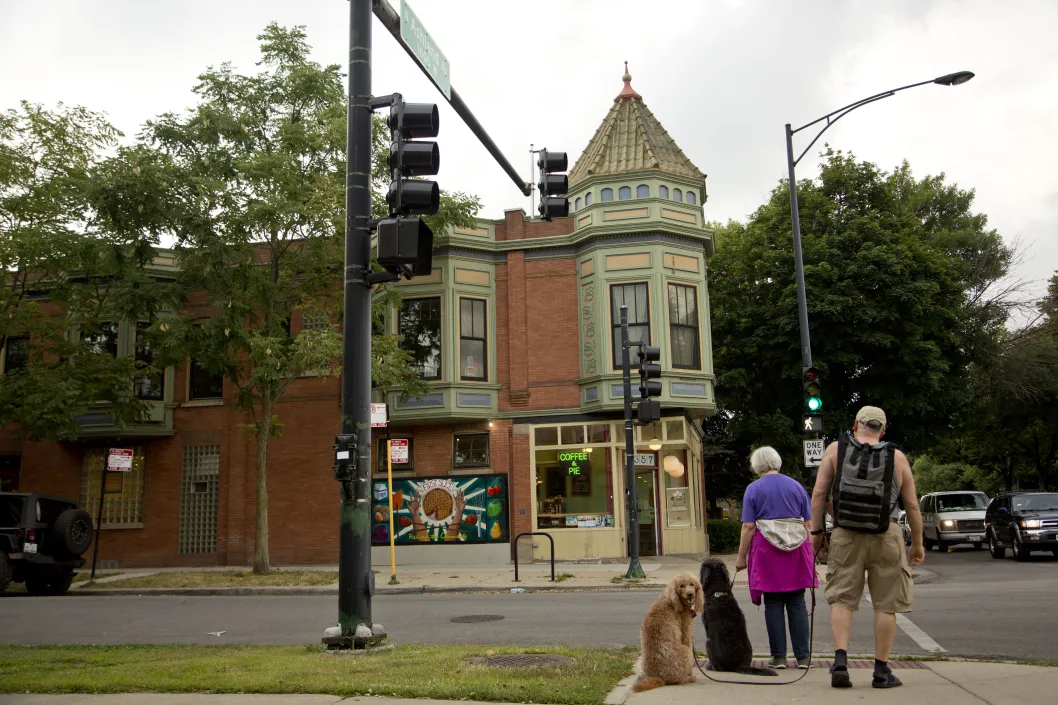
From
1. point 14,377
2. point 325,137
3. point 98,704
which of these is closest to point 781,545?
point 98,704

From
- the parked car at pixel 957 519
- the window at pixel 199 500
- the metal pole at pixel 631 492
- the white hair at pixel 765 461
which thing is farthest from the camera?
the parked car at pixel 957 519

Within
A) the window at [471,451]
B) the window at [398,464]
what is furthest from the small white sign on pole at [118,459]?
the window at [471,451]

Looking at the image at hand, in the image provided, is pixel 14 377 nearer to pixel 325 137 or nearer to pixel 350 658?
pixel 325 137

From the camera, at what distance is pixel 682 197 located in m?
23.8

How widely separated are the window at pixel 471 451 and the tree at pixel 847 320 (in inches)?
339

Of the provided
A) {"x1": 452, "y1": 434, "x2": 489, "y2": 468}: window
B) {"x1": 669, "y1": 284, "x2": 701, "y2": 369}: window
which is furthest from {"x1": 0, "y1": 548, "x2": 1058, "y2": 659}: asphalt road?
{"x1": 669, "y1": 284, "x2": 701, "y2": 369}: window

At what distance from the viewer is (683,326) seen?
75.3ft

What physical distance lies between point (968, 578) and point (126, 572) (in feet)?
62.4

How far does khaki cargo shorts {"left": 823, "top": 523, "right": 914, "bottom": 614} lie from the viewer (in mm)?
6102

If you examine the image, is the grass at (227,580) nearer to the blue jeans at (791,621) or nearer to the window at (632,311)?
the window at (632,311)

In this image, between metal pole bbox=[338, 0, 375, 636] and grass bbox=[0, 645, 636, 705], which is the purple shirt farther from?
metal pole bbox=[338, 0, 375, 636]

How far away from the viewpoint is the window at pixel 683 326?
898 inches

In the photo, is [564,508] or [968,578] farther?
[564,508]

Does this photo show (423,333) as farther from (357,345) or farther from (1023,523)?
(1023,523)
